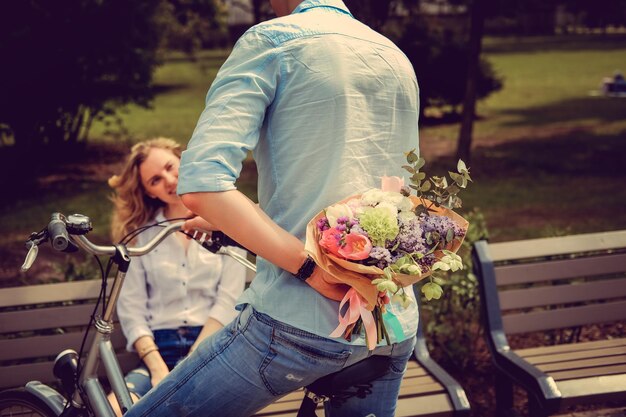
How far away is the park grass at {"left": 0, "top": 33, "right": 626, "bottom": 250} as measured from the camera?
8.91m

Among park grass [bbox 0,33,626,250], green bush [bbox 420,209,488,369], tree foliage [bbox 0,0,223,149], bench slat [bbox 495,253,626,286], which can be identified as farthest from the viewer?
tree foliage [bbox 0,0,223,149]

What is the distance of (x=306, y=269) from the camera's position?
206 cm

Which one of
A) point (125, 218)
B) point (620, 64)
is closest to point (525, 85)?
point (620, 64)

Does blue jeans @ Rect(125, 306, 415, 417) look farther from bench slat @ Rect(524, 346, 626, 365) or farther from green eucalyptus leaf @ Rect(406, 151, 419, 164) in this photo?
bench slat @ Rect(524, 346, 626, 365)

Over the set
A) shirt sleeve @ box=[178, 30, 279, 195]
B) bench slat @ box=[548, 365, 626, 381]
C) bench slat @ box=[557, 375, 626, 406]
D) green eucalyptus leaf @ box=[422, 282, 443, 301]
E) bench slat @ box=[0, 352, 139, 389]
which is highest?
shirt sleeve @ box=[178, 30, 279, 195]

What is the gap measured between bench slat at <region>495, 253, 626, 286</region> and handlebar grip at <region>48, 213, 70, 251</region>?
2.66 meters

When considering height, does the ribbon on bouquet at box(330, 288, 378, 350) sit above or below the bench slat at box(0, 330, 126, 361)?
above

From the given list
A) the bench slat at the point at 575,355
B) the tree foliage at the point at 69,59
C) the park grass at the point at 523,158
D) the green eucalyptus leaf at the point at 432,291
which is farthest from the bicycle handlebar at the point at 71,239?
the tree foliage at the point at 69,59

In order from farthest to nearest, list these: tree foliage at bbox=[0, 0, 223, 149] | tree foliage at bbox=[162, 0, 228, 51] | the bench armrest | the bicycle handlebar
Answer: tree foliage at bbox=[162, 0, 228, 51] → tree foliage at bbox=[0, 0, 223, 149] → the bench armrest → the bicycle handlebar

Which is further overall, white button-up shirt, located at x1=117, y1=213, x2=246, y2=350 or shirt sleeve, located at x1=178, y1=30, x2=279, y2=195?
white button-up shirt, located at x1=117, y1=213, x2=246, y2=350

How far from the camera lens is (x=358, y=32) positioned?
215cm

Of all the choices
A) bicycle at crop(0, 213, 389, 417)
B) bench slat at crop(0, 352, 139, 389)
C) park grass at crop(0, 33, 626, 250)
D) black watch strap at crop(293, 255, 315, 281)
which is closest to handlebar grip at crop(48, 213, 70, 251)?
bicycle at crop(0, 213, 389, 417)

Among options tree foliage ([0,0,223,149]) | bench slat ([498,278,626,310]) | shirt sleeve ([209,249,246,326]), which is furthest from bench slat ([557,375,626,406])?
tree foliage ([0,0,223,149])

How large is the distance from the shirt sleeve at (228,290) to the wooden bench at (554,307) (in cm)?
129
